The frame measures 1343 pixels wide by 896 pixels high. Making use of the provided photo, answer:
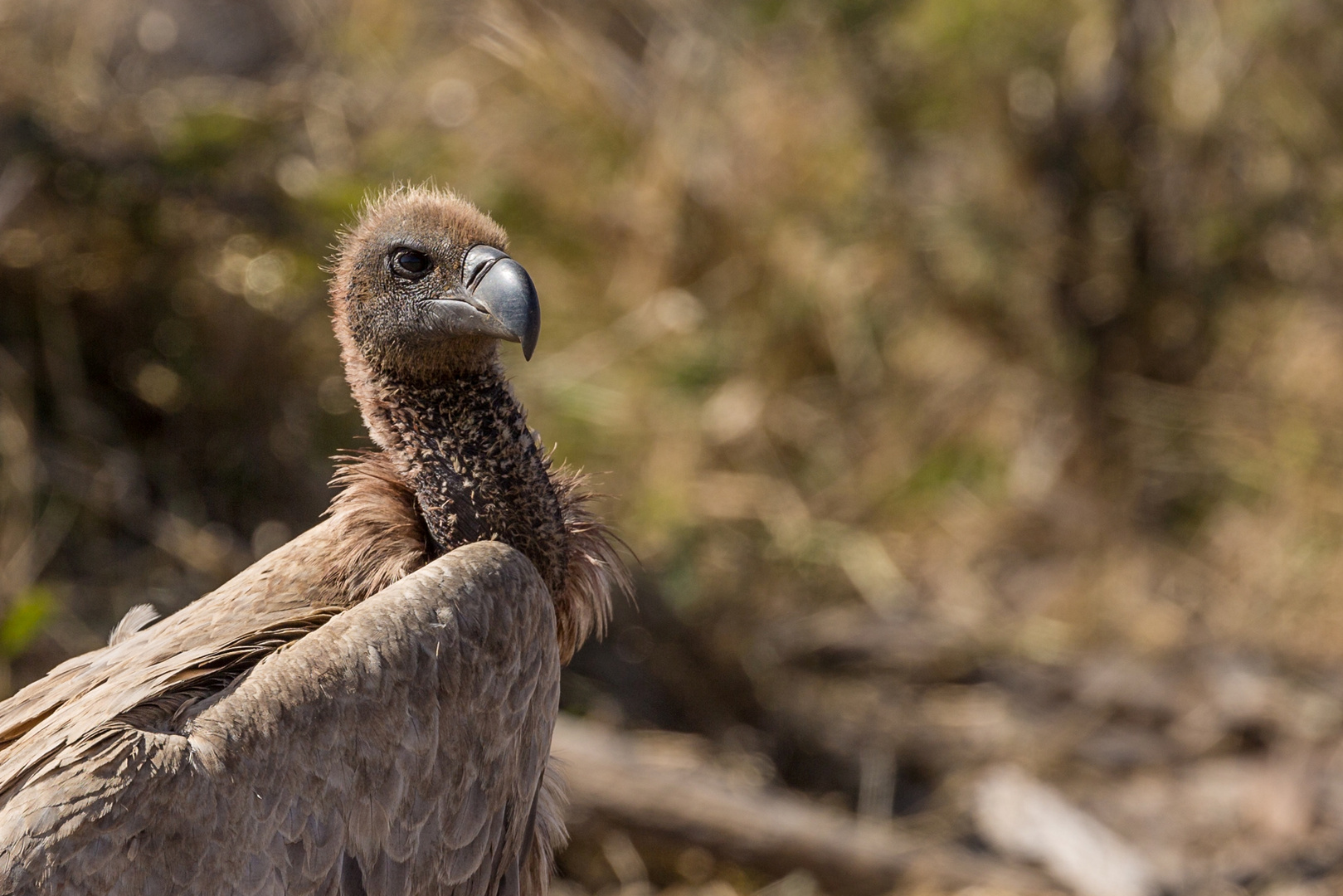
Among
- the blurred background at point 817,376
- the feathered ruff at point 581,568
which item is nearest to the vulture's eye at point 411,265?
the feathered ruff at point 581,568

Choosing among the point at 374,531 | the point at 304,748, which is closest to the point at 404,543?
the point at 374,531

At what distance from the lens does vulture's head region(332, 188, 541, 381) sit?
9.58 ft

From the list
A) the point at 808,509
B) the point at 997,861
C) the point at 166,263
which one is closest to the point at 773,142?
the point at 808,509

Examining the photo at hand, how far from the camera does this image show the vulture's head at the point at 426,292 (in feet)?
9.58

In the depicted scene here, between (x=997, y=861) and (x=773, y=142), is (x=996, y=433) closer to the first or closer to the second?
(x=773, y=142)

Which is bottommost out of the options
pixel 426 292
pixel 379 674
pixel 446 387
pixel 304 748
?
pixel 304 748

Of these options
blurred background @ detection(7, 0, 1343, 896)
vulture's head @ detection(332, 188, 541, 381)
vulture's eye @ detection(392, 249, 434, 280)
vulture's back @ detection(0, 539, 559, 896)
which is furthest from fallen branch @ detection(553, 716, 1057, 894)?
vulture's eye @ detection(392, 249, 434, 280)

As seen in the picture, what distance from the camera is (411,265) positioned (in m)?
3.03

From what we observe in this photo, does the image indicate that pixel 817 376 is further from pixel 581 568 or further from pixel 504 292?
pixel 504 292

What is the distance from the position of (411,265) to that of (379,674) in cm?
90

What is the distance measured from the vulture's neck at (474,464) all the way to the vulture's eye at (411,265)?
0.22m

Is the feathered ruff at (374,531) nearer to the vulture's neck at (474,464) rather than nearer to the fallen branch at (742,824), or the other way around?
the vulture's neck at (474,464)

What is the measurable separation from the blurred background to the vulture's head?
2.24 m

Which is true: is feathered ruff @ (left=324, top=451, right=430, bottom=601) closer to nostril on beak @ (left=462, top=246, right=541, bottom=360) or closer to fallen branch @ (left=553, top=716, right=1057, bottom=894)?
nostril on beak @ (left=462, top=246, right=541, bottom=360)
